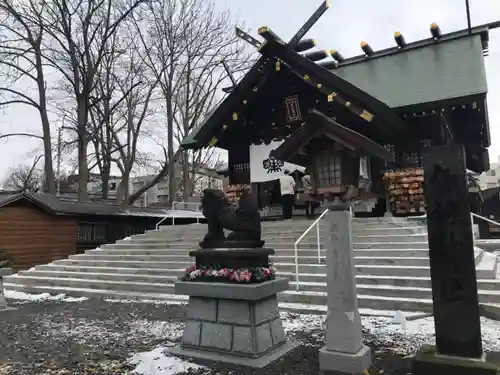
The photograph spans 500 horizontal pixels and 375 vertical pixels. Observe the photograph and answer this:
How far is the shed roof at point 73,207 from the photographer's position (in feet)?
49.6

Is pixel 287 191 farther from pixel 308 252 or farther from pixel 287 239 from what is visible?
pixel 308 252

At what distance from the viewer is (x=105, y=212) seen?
17625 millimetres

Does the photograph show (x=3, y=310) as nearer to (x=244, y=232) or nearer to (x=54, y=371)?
(x=54, y=371)

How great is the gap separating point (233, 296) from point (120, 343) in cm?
192

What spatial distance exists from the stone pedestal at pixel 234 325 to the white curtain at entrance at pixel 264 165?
347 inches

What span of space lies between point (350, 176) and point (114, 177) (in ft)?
153

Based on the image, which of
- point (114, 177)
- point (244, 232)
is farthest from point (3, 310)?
point (114, 177)

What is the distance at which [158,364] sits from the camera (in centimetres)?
467

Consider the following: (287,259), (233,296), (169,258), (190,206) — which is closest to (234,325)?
(233,296)

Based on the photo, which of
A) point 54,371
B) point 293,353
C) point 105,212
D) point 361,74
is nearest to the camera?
point 54,371

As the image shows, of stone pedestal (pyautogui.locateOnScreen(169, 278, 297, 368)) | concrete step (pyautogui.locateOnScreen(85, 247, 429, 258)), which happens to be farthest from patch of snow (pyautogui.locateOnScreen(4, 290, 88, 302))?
stone pedestal (pyautogui.locateOnScreen(169, 278, 297, 368))

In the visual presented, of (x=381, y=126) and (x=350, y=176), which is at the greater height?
(x=381, y=126)

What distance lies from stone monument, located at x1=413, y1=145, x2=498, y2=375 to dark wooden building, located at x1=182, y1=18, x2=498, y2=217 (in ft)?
23.8

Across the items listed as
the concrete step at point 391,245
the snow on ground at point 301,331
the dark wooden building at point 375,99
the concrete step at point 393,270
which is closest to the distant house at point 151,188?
the dark wooden building at point 375,99
